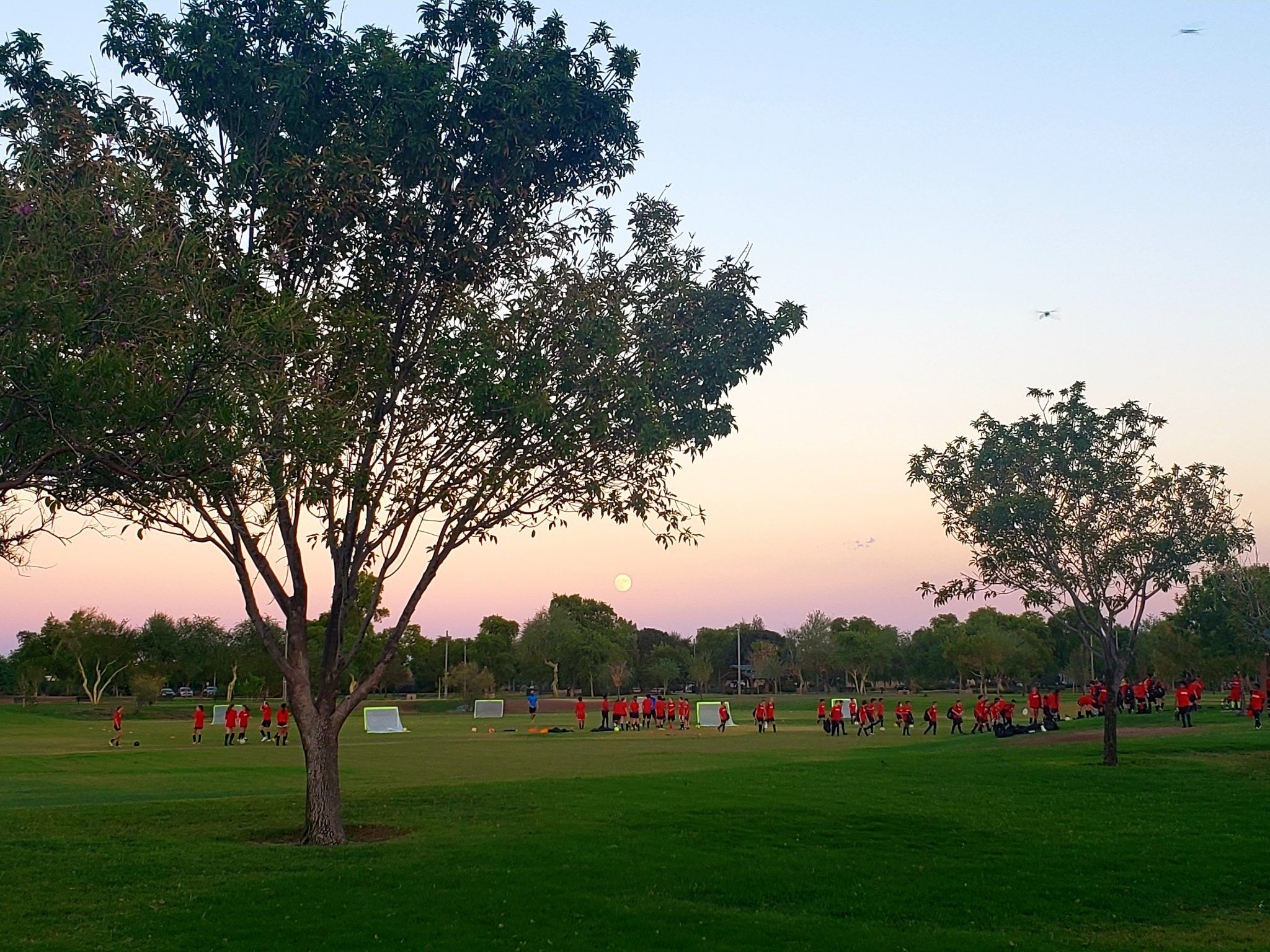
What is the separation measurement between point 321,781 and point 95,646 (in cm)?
10413

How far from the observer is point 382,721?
214 feet

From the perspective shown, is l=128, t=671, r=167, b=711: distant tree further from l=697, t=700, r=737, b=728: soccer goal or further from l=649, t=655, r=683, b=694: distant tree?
l=649, t=655, r=683, b=694: distant tree

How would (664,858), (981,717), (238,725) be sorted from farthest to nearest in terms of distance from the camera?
1. (238,725)
2. (981,717)
3. (664,858)

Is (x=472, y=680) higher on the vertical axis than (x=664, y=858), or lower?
→ lower

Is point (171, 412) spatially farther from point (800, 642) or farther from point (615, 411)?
point (800, 642)

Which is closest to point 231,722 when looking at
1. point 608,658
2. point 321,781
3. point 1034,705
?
point 321,781

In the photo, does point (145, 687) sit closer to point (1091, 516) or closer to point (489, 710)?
point (489, 710)

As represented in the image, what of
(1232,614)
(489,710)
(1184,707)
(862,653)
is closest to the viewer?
(1184,707)

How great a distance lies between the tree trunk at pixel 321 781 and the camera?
2142 cm

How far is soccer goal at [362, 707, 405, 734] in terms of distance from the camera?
6438 centimetres

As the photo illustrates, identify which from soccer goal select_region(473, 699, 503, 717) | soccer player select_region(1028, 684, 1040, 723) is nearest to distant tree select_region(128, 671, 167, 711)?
soccer goal select_region(473, 699, 503, 717)

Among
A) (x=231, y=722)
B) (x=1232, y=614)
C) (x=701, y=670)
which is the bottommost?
(x=701, y=670)

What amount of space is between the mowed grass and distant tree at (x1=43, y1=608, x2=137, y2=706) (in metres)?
84.0

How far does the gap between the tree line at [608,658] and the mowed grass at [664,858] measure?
4391cm
